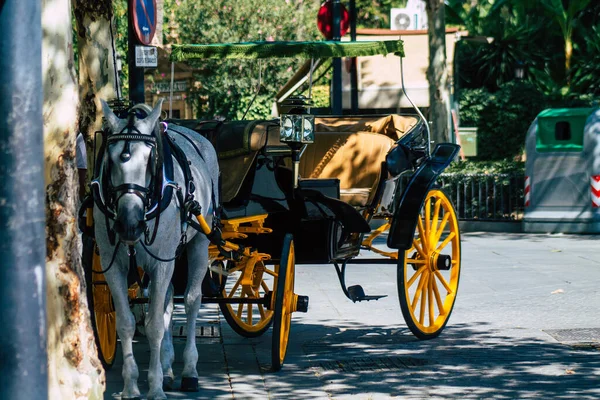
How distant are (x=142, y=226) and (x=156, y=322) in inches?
27.9

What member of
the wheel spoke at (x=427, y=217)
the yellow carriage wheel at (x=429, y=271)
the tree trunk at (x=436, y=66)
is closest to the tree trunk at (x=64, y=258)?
the yellow carriage wheel at (x=429, y=271)

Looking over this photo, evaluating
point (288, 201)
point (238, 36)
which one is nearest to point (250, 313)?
point (288, 201)

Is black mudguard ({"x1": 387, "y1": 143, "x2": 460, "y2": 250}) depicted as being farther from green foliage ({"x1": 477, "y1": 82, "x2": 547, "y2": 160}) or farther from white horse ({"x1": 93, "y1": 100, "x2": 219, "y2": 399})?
green foliage ({"x1": 477, "y1": 82, "x2": 547, "y2": 160})

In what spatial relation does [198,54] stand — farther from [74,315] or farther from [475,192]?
[475,192]

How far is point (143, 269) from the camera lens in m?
7.07

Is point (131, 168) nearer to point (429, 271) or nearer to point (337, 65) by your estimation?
point (429, 271)

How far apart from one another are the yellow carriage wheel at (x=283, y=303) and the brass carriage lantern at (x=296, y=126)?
0.66 metres

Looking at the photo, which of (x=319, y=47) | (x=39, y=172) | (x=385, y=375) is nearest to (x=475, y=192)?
(x=319, y=47)

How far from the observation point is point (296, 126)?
8.28m

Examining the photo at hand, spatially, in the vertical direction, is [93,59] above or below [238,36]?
below

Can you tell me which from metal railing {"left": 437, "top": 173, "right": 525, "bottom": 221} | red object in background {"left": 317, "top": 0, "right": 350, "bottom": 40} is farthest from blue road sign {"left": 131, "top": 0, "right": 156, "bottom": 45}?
red object in background {"left": 317, "top": 0, "right": 350, "bottom": 40}

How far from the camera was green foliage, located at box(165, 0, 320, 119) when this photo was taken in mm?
36094

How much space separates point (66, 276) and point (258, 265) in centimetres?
376

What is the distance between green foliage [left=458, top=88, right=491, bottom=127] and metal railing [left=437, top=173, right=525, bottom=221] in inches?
608
